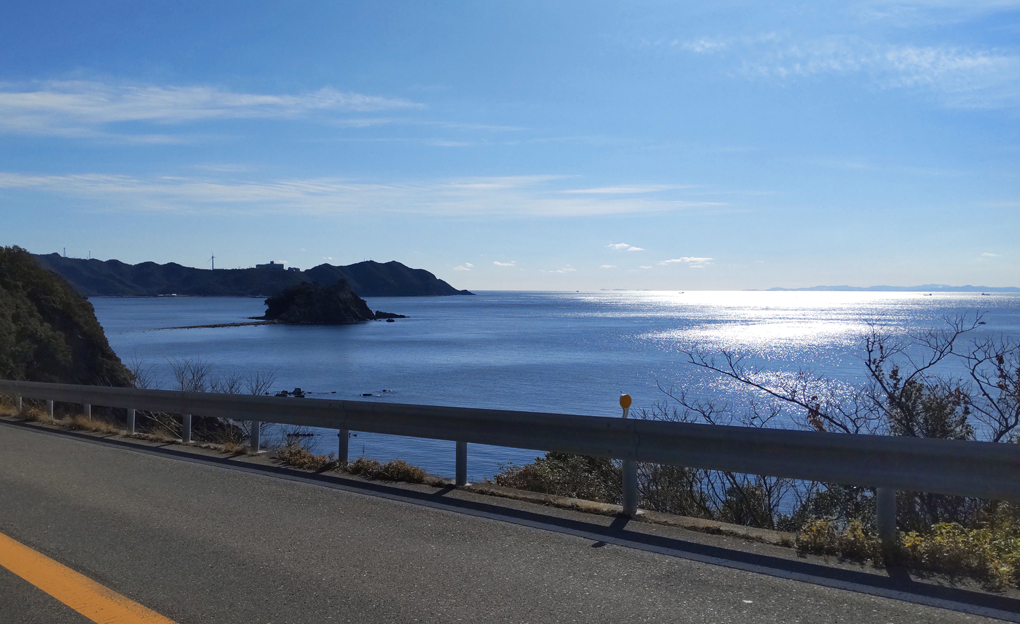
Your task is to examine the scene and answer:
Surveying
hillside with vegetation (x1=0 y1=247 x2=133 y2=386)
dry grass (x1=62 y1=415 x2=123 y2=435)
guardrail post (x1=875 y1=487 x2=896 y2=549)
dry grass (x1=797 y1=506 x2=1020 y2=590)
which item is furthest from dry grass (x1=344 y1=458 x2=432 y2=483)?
hillside with vegetation (x1=0 y1=247 x2=133 y2=386)

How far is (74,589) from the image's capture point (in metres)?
4.41

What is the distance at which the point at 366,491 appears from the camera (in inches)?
282

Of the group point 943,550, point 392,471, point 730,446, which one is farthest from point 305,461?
point 943,550

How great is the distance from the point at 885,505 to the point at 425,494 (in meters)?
3.78

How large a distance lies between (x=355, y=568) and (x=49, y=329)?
2677 centimetres

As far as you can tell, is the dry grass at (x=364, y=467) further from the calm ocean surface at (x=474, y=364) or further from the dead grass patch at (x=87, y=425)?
the calm ocean surface at (x=474, y=364)

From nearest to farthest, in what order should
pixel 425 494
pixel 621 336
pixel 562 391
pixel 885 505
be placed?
pixel 885 505 → pixel 425 494 → pixel 562 391 → pixel 621 336

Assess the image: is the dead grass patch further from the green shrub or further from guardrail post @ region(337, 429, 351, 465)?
the green shrub

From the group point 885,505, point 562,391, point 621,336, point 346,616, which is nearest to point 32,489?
point 346,616

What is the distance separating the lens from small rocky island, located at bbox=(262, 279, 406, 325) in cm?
12456

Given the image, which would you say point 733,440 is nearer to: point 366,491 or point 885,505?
point 885,505

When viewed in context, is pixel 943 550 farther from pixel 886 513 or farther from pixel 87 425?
pixel 87 425

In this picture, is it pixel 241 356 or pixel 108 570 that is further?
pixel 241 356

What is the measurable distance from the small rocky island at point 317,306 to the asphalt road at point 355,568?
395ft
